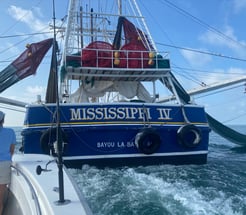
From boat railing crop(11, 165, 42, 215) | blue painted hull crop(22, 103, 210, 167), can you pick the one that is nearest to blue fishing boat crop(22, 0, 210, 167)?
blue painted hull crop(22, 103, 210, 167)

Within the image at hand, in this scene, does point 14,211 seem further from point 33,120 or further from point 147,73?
point 147,73

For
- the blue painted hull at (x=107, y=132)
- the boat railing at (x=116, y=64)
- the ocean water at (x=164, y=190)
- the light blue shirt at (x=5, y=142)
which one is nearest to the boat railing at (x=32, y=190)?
the light blue shirt at (x=5, y=142)

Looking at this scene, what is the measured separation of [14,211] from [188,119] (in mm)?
5904

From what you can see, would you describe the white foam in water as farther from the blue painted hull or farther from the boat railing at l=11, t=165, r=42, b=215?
the boat railing at l=11, t=165, r=42, b=215

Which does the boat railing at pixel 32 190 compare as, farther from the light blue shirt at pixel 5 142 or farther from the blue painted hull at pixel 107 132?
the blue painted hull at pixel 107 132

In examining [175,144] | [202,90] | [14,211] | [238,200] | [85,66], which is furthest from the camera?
[202,90]

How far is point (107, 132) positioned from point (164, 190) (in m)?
2.65

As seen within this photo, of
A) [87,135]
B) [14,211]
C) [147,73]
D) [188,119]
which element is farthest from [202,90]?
[14,211]

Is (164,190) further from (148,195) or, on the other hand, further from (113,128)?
(113,128)

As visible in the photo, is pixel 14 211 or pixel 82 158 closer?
pixel 14 211

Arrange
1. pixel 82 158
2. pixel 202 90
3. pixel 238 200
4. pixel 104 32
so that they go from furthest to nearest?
pixel 104 32, pixel 202 90, pixel 82 158, pixel 238 200

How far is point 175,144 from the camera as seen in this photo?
7.54m

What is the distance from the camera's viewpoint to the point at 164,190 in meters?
4.93

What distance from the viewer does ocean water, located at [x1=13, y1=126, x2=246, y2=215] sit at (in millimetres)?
4086
